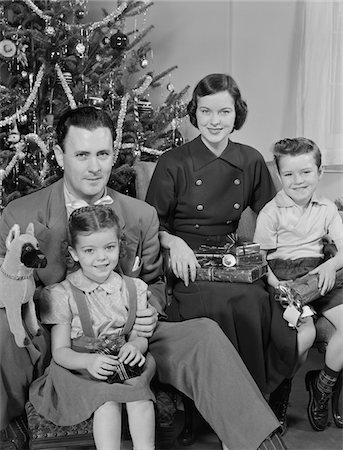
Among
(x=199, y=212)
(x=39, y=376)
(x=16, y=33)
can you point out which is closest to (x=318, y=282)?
(x=199, y=212)

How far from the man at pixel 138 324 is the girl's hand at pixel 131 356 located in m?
0.16

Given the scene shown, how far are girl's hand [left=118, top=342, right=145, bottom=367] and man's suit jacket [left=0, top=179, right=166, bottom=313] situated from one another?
1.23ft

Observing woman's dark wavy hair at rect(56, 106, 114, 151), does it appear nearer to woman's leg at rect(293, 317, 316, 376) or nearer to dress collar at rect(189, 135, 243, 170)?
dress collar at rect(189, 135, 243, 170)

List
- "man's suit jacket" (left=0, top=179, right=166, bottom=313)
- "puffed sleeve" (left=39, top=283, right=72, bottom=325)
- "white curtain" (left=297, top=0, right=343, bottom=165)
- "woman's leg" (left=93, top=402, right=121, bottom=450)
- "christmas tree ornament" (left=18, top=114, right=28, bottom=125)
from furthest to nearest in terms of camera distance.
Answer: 1. "white curtain" (left=297, top=0, right=343, bottom=165)
2. "christmas tree ornament" (left=18, top=114, right=28, bottom=125)
3. "man's suit jacket" (left=0, top=179, right=166, bottom=313)
4. "puffed sleeve" (left=39, top=283, right=72, bottom=325)
5. "woman's leg" (left=93, top=402, right=121, bottom=450)

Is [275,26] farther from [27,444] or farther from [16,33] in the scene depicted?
[27,444]

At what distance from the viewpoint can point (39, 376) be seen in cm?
237

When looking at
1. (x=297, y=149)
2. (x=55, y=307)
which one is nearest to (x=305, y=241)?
(x=297, y=149)

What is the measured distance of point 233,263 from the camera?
2.72 metres

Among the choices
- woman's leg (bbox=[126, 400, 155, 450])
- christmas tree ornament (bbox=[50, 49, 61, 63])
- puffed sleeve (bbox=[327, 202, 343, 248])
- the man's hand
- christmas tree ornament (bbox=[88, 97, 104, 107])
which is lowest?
woman's leg (bbox=[126, 400, 155, 450])

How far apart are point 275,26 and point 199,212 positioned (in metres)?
2.19

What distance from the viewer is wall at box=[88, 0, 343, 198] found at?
4750 mm

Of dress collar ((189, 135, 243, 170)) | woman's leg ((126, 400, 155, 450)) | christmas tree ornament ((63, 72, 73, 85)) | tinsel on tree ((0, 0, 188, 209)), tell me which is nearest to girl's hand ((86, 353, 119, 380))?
woman's leg ((126, 400, 155, 450))

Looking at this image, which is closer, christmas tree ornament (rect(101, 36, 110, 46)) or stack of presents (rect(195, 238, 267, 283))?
stack of presents (rect(195, 238, 267, 283))

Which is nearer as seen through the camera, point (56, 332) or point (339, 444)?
point (56, 332)
